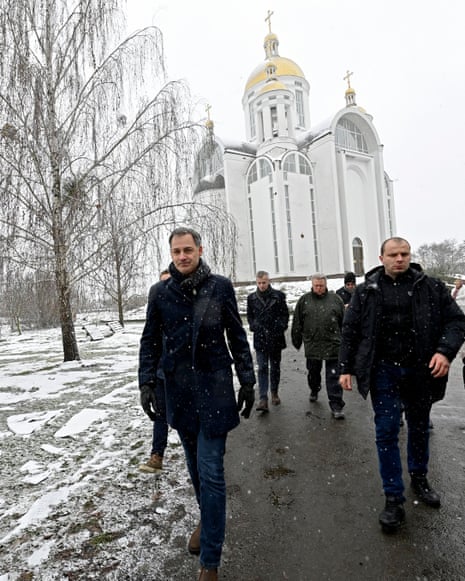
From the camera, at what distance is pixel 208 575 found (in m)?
2.08

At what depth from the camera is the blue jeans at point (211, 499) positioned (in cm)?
211

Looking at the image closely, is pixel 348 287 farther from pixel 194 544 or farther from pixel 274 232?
pixel 274 232

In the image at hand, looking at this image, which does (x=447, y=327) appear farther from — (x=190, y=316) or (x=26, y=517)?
(x=26, y=517)

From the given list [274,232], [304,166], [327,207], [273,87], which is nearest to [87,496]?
[274,232]

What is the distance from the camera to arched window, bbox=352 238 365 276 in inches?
1510

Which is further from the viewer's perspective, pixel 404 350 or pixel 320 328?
pixel 320 328

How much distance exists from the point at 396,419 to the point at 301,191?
35.1m

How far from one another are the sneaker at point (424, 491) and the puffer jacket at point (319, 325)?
2353 mm

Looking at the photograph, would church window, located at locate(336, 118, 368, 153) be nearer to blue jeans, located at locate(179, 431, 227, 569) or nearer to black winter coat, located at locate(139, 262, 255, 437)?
black winter coat, located at locate(139, 262, 255, 437)

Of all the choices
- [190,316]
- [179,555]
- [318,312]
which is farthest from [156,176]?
[179,555]

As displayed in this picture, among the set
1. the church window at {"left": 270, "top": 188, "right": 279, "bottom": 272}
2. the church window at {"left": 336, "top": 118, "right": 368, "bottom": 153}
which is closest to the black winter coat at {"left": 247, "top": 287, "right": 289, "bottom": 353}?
the church window at {"left": 270, "top": 188, "right": 279, "bottom": 272}

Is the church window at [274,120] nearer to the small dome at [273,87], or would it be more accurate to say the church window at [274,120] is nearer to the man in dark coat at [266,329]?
the small dome at [273,87]

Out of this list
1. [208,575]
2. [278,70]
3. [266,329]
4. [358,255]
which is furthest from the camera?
[278,70]

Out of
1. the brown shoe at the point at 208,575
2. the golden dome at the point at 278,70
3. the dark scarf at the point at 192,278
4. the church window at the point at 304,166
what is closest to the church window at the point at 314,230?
the church window at the point at 304,166
